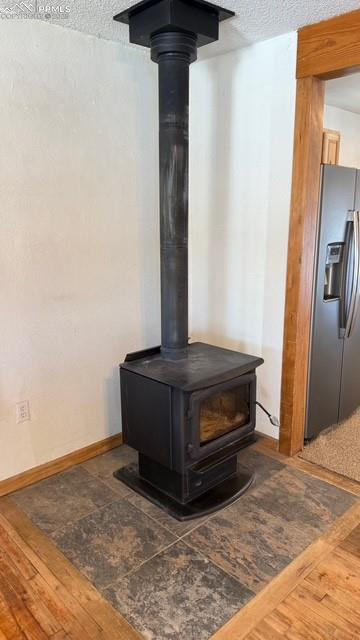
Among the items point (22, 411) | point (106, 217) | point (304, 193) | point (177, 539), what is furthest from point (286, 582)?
point (106, 217)

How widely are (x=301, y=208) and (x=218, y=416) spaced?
119 centimetres

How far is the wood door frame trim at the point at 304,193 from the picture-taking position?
2.17 m

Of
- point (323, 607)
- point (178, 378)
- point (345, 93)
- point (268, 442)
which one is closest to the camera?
point (323, 607)

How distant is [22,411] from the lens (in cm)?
238

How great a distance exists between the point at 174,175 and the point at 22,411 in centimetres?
146

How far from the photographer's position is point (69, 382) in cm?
257

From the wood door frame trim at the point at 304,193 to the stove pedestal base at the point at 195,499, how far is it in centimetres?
Answer: 47

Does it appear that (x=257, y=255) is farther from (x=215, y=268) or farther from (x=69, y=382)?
(x=69, y=382)

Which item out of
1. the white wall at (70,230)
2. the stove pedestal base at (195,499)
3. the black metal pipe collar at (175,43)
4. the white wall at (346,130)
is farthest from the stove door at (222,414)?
the white wall at (346,130)

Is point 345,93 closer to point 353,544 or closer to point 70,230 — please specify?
point 70,230

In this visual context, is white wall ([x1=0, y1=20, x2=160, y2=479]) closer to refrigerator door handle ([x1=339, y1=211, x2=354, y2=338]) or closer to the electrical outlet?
the electrical outlet

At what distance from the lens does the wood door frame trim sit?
2166 millimetres

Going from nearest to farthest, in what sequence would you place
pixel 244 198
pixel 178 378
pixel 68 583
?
pixel 68 583 → pixel 178 378 → pixel 244 198

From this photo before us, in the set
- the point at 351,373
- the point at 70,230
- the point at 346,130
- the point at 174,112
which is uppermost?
the point at 346,130
